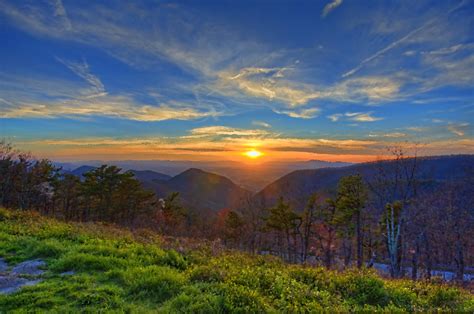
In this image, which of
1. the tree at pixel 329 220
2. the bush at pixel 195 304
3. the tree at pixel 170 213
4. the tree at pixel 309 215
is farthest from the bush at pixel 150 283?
the tree at pixel 170 213

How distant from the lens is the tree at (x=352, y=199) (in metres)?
34.8

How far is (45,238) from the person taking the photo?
39.0ft

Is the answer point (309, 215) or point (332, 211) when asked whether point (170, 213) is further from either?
point (332, 211)

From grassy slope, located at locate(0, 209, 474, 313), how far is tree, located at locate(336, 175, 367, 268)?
27.5m

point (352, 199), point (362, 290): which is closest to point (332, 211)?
point (352, 199)

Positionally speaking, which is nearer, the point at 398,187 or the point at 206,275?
the point at 206,275

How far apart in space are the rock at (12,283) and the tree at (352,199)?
109 ft

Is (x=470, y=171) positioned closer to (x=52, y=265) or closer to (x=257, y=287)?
(x=257, y=287)

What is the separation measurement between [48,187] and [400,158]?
52.3 metres

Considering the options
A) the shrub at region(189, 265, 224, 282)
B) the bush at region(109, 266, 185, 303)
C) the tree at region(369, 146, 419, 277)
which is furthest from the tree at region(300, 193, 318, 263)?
the bush at region(109, 266, 185, 303)

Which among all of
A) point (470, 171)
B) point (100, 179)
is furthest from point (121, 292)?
point (470, 171)

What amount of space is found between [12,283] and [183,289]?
4.25 metres

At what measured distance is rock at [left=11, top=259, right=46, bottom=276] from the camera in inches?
318

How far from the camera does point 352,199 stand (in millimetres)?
35062
